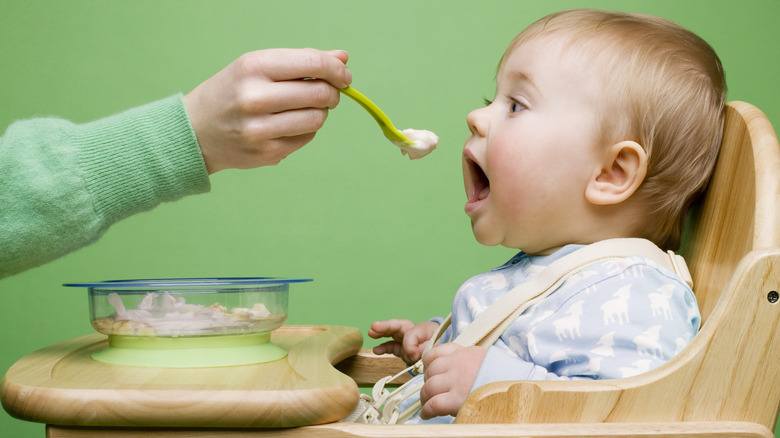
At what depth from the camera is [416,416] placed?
0.82 metres

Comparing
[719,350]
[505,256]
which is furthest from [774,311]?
[505,256]

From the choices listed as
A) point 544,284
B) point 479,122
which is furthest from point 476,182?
point 544,284

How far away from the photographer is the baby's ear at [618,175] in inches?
31.0

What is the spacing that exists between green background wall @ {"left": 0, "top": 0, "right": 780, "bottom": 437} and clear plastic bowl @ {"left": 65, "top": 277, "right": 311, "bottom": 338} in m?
0.86

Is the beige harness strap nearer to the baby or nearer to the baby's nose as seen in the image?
the baby

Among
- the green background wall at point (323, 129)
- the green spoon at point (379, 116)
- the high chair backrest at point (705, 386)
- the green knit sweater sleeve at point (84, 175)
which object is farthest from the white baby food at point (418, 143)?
the green background wall at point (323, 129)

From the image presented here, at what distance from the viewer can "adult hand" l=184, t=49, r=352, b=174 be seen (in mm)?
740

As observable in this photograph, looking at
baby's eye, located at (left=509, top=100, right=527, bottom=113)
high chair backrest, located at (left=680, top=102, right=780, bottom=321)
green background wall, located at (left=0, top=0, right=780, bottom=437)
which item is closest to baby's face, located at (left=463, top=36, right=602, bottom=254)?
baby's eye, located at (left=509, top=100, right=527, bottom=113)

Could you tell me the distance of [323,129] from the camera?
1645mm

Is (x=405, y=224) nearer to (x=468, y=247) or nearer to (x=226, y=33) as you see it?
(x=468, y=247)

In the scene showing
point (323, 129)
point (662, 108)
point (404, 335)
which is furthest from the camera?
point (323, 129)

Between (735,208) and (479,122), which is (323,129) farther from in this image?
(735,208)

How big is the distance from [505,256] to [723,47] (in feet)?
2.07

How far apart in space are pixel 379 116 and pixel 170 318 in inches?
12.0
